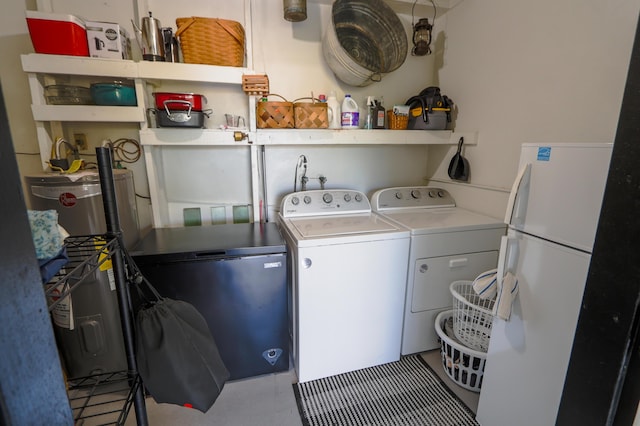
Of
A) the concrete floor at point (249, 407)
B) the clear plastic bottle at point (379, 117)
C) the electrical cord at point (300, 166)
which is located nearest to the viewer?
the concrete floor at point (249, 407)

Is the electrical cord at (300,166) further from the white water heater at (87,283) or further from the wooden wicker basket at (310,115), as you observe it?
the white water heater at (87,283)

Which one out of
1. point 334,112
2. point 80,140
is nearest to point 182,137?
point 80,140

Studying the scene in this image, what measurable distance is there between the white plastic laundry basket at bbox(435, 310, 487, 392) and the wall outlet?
2.51m

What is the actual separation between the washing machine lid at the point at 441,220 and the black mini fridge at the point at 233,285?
33.0 inches

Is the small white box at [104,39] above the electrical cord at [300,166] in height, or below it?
above

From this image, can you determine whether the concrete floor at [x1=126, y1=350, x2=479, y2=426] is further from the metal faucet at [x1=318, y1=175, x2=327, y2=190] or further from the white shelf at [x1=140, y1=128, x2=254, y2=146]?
the white shelf at [x1=140, y1=128, x2=254, y2=146]

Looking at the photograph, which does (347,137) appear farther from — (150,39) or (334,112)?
(150,39)

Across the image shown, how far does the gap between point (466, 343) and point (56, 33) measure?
110 inches

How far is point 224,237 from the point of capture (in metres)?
1.74

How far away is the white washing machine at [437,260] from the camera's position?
176 centimetres

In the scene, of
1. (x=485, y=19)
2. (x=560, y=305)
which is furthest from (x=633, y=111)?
(x=485, y=19)

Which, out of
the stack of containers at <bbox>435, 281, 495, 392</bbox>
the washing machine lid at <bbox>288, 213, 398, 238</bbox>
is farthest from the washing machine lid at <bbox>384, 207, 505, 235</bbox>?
the stack of containers at <bbox>435, 281, 495, 392</bbox>

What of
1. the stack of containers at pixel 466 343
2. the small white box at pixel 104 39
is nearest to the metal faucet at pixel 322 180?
the stack of containers at pixel 466 343

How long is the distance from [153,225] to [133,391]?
131 centimetres
